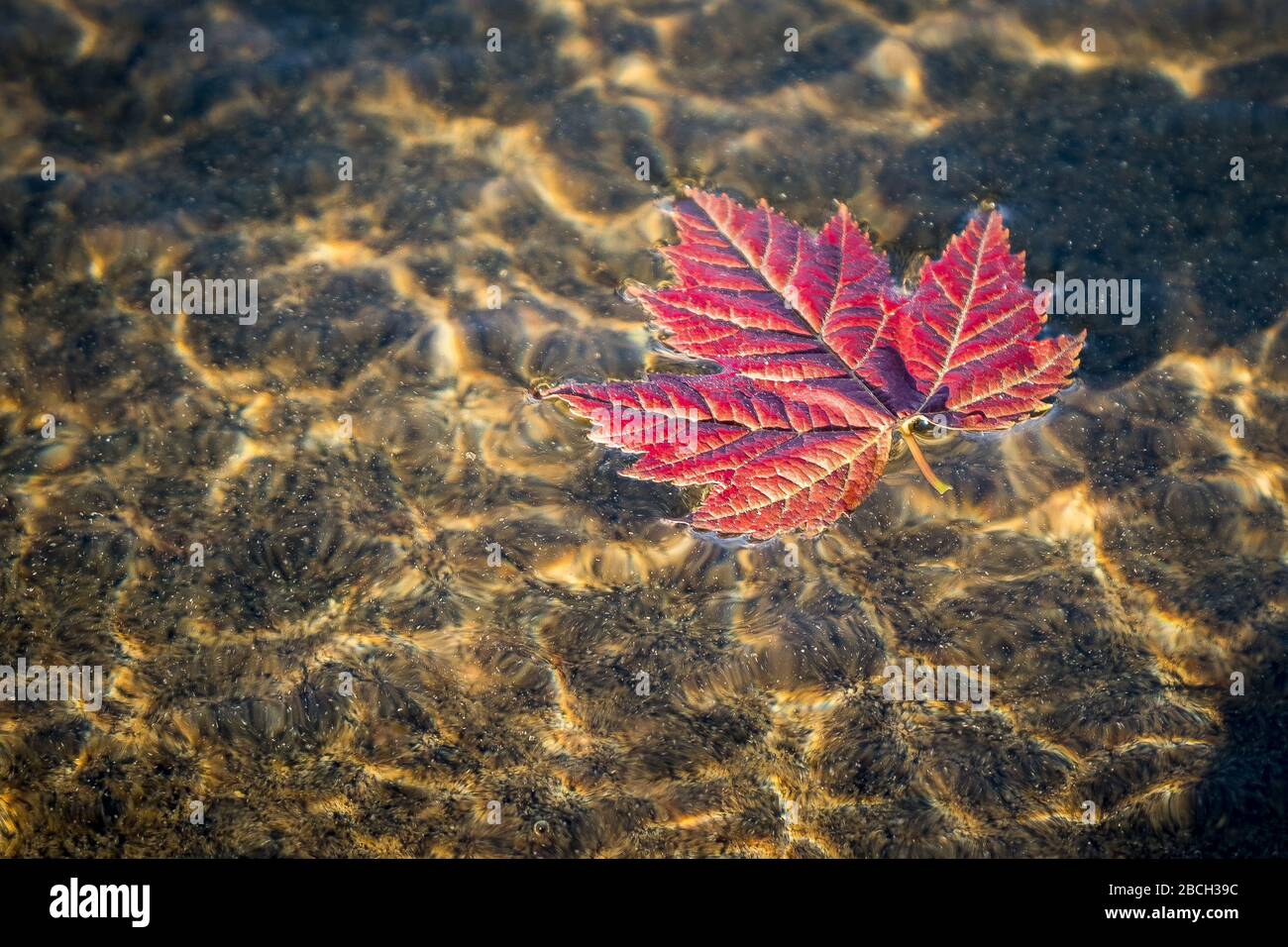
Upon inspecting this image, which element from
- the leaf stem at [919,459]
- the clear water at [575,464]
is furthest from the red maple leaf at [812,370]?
the clear water at [575,464]

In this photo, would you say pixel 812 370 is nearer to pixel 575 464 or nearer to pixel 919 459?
pixel 919 459

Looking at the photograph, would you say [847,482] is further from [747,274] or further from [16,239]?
[16,239]

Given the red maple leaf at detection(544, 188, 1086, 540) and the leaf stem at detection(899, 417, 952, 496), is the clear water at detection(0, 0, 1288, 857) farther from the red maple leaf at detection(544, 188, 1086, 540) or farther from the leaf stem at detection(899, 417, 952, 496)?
the red maple leaf at detection(544, 188, 1086, 540)

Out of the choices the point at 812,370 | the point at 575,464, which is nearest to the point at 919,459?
the point at 812,370

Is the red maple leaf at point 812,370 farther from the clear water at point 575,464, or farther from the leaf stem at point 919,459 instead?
the clear water at point 575,464

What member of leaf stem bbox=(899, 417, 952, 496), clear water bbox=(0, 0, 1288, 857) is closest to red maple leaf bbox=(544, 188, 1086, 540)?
leaf stem bbox=(899, 417, 952, 496)

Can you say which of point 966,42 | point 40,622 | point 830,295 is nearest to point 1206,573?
point 830,295

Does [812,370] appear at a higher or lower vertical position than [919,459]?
higher

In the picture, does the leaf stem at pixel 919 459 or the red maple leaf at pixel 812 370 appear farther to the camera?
the leaf stem at pixel 919 459
